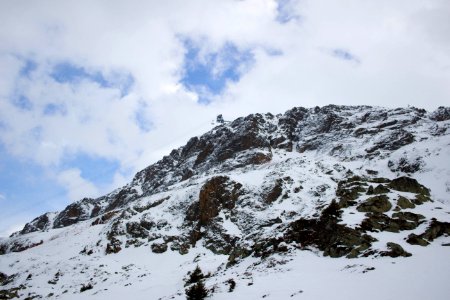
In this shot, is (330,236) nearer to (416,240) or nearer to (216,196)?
(416,240)

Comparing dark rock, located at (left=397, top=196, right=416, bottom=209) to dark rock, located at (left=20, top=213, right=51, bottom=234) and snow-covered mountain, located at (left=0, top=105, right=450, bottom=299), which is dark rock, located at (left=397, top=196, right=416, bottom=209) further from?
dark rock, located at (left=20, top=213, right=51, bottom=234)

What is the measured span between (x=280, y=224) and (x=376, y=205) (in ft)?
28.8

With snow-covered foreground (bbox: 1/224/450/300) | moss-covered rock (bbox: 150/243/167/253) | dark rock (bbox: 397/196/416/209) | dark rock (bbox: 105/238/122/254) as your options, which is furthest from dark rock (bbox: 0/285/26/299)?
dark rock (bbox: 397/196/416/209)

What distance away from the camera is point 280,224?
3400cm

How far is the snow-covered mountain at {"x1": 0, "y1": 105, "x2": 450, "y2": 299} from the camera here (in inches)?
829

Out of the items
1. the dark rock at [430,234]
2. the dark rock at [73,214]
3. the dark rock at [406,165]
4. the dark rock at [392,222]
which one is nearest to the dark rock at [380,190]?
the dark rock at [392,222]

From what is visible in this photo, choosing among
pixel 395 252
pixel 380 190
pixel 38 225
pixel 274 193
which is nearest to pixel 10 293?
pixel 274 193

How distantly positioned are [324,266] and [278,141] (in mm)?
83780

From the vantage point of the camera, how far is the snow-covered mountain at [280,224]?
2105cm

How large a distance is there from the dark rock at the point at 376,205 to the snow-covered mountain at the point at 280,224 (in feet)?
0.44

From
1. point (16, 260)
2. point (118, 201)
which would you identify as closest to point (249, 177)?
point (16, 260)

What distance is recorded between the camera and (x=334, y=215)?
29.6m

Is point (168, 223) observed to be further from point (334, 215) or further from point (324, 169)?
point (334, 215)

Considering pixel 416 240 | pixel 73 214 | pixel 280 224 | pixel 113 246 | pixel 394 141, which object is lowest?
pixel 416 240
